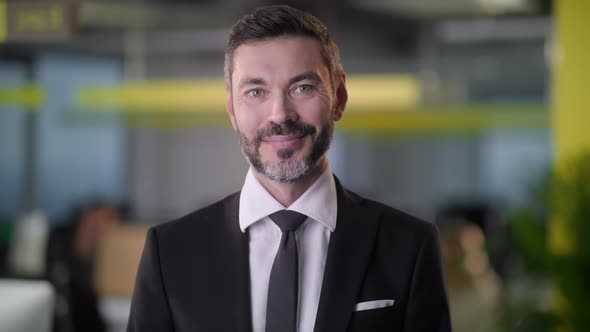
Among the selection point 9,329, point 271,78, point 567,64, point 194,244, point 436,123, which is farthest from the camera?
point 436,123

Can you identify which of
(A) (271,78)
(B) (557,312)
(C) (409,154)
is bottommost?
(B) (557,312)

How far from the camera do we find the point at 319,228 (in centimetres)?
117

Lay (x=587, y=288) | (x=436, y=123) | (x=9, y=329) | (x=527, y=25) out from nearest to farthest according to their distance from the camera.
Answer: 1. (x=9, y=329)
2. (x=587, y=288)
3. (x=527, y=25)
4. (x=436, y=123)

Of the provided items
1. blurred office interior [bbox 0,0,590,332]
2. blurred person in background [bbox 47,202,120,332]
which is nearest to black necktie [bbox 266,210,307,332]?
blurred person in background [bbox 47,202,120,332]

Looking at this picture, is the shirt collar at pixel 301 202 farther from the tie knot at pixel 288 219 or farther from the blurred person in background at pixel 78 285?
the blurred person in background at pixel 78 285

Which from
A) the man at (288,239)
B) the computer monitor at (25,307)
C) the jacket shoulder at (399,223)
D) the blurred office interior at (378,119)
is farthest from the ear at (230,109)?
the blurred office interior at (378,119)

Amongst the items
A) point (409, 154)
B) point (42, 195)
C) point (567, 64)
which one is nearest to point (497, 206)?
point (409, 154)

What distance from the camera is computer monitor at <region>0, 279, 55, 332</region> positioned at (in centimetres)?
136

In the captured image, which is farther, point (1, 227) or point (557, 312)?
point (1, 227)

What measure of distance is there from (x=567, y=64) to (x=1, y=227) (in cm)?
421

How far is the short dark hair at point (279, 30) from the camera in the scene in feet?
3.64

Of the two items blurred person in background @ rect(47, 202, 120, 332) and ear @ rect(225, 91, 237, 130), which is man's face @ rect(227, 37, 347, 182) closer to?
ear @ rect(225, 91, 237, 130)

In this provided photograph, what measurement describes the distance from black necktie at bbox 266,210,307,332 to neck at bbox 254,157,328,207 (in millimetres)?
20

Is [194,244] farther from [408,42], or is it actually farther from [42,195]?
[42,195]
